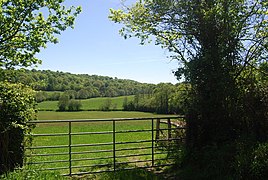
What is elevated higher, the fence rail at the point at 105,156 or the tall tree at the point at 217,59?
the tall tree at the point at 217,59

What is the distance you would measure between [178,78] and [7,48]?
4.87 metres

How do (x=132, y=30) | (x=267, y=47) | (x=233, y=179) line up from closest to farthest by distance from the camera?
(x=233, y=179), (x=267, y=47), (x=132, y=30)

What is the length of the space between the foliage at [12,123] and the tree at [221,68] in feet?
14.5

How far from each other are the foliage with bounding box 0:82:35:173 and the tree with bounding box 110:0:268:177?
4431mm

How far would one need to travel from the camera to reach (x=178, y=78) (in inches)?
344

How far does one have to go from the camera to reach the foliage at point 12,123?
677 centimetres

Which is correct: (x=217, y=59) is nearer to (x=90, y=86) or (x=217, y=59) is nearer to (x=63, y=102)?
(x=63, y=102)

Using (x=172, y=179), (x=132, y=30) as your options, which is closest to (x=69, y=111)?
(x=132, y=30)

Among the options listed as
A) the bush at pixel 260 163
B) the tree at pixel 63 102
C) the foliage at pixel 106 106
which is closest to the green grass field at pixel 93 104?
the foliage at pixel 106 106

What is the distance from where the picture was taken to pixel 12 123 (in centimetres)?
679

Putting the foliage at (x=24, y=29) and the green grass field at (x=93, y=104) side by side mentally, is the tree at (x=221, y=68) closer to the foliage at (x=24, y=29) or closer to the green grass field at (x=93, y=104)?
the foliage at (x=24, y=29)

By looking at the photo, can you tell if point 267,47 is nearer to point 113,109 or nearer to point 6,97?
point 6,97

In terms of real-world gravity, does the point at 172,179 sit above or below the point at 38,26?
below

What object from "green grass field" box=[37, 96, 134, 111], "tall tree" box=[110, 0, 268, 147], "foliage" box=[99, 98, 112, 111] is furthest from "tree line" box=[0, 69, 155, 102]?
"tall tree" box=[110, 0, 268, 147]
